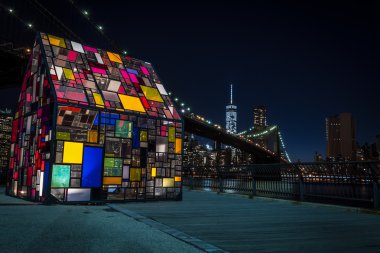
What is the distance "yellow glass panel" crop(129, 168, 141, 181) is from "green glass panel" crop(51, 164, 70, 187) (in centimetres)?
163

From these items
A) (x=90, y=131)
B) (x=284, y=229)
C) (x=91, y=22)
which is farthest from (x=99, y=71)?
(x=91, y=22)

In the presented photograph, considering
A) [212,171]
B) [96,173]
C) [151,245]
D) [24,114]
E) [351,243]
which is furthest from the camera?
[212,171]

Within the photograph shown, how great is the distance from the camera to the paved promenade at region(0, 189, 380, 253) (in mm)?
3893

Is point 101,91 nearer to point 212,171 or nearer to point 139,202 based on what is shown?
point 139,202

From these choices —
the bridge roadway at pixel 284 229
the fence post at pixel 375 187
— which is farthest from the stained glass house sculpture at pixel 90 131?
the fence post at pixel 375 187

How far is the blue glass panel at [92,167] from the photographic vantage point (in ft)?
27.2

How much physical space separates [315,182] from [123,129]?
511 centimetres

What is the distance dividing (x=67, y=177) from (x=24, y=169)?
210 centimetres

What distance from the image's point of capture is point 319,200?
352 inches

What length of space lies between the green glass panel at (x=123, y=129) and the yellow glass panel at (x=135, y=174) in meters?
0.87

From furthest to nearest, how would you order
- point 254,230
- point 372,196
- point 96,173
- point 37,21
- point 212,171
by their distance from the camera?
point 37,21 → point 212,171 → point 96,173 → point 372,196 → point 254,230

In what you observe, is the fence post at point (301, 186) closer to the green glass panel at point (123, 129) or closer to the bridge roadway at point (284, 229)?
the bridge roadway at point (284, 229)

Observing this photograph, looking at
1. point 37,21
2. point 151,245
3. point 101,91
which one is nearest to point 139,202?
point 101,91

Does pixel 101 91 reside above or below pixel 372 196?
above
